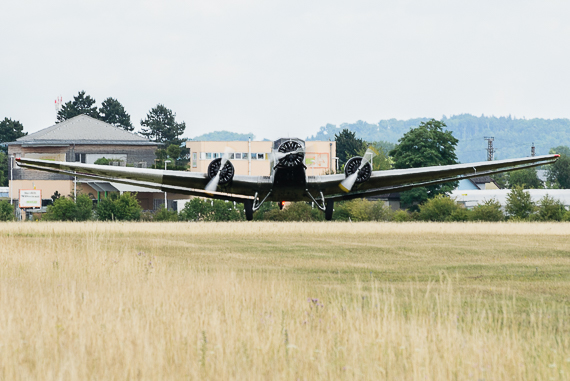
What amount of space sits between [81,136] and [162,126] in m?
54.6

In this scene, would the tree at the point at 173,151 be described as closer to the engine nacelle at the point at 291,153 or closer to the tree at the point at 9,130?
the tree at the point at 9,130

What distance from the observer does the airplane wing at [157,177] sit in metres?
30.2

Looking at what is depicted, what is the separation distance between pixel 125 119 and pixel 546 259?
6261 inches

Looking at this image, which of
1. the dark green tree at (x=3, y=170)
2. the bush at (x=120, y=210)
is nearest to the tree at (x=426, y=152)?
the bush at (x=120, y=210)

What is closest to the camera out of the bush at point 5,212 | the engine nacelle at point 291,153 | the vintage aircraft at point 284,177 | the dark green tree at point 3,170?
the engine nacelle at point 291,153

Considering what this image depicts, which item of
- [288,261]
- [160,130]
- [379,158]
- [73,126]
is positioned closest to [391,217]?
[379,158]

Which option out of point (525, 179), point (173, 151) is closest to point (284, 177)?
point (173, 151)

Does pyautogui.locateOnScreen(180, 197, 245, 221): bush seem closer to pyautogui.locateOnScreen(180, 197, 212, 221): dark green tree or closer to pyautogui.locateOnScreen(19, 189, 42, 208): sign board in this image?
pyautogui.locateOnScreen(180, 197, 212, 221): dark green tree

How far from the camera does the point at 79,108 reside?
174 meters

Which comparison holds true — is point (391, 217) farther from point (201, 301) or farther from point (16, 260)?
point (201, 301)

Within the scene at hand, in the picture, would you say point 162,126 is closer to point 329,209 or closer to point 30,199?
point 30,199

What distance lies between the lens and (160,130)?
17962 centimetres

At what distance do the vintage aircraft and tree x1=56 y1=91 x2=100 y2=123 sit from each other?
145222 millimetres

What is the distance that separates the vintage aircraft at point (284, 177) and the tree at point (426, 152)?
56171mm
